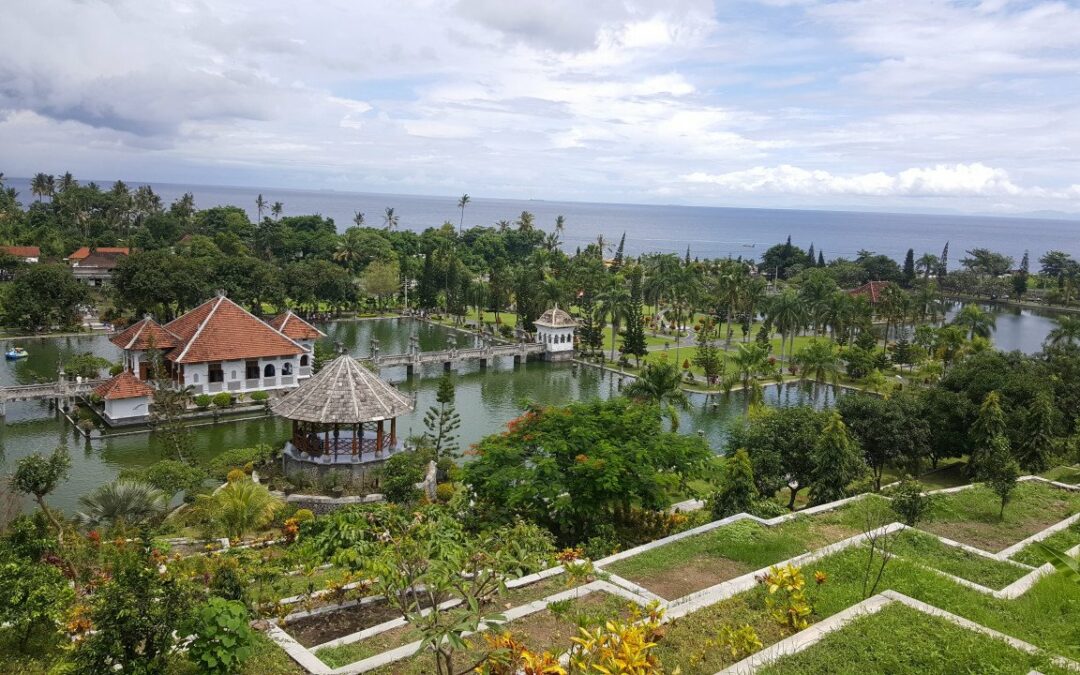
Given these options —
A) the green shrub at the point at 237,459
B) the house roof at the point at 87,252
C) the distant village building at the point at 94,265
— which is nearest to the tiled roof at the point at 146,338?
the green shrub at the point at 237,459

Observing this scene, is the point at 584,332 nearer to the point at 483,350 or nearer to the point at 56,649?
the point at 483,350

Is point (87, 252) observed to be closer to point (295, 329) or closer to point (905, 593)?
point (295, 329)

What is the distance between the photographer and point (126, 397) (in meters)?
29.7

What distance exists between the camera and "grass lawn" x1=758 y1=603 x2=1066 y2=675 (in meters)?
8.26

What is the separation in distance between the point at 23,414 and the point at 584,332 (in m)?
30.3

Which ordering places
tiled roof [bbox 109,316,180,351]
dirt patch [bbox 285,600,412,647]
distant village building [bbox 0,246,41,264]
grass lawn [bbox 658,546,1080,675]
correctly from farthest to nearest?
1. distant village building [bbox 0,246,41,264]
2. tiled roof [bbox 109,316,180,351]
3. dirt patch [bbox 285,600,412,647]
4. grass lawn [bbox 658,546,1080,675]

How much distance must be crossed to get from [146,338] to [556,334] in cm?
2442

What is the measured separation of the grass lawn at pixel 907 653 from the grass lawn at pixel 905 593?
6.3 inches

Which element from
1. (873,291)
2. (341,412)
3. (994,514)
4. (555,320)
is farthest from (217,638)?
(873,291)

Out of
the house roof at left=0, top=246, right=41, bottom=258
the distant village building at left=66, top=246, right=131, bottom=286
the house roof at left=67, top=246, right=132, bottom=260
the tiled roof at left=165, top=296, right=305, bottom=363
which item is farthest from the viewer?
the house roof at left=67, top=246, right=132, bottom=260

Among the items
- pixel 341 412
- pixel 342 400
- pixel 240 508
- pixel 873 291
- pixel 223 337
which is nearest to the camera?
pixel 240 508

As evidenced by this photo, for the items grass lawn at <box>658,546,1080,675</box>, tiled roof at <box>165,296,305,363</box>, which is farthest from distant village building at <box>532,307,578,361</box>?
grass lawn at <box>658,546,1080,675</box>

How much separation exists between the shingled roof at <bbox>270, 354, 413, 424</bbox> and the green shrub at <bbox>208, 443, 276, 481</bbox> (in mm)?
1682

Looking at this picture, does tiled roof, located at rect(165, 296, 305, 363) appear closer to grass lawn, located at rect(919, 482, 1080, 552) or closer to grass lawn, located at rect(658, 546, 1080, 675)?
grass lawn, located at rect(919, 482, 1080, 552)
